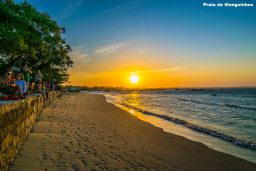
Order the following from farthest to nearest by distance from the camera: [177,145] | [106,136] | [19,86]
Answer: [19,86], [106,136], [177,145]

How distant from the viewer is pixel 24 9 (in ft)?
35.1

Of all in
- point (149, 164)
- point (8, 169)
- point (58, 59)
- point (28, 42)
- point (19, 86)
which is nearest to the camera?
point (8, 169)

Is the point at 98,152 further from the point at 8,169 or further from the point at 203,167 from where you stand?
the point at 203,167

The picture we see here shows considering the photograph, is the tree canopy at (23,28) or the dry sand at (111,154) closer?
the dry sand at (111,154)

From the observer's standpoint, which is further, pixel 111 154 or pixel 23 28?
pixel 23 28

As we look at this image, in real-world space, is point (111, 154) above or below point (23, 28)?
below

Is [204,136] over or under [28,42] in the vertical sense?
under

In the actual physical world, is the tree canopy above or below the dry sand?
above

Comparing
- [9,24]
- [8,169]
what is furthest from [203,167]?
[9,24]

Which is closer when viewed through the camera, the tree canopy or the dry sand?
the dry sand

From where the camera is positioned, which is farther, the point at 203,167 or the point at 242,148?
the point at 242,148

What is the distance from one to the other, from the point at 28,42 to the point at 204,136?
10160mm

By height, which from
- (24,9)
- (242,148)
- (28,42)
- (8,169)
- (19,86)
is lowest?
(242,148)

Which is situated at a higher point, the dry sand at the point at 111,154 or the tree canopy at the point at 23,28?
the tree canopy at the point at 23,28
